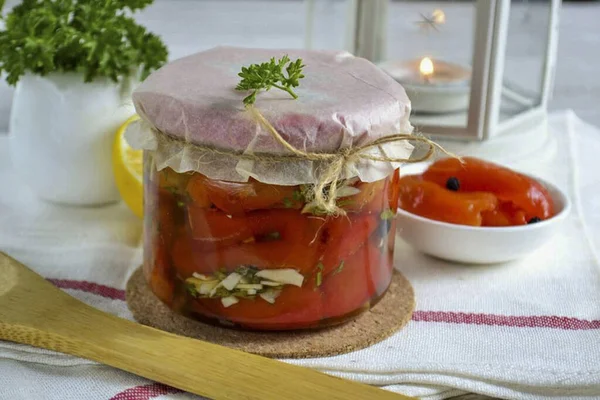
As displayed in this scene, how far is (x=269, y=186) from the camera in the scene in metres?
0.96

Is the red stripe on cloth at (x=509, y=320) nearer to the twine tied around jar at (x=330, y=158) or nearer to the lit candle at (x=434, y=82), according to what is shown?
the twine tied around jar at (x=330, y=158)

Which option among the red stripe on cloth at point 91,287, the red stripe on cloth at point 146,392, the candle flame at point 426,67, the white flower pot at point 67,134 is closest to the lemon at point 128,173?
the white flower pot at point 67,134

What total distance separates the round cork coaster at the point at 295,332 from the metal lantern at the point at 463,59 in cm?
47

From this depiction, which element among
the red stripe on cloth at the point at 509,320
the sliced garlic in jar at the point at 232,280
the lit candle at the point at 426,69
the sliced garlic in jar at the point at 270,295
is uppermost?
the lit candle at the point at 426,69

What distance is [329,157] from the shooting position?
942mm

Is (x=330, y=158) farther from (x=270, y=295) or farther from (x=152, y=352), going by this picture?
(x=152, y=352)

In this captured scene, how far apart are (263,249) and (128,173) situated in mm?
415

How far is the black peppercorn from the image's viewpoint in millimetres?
1222

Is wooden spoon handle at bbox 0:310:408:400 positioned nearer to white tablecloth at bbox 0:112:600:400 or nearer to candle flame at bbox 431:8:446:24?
white tablecloth at bbox 0:112:600:400

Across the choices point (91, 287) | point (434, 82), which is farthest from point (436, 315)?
point (434, 82)

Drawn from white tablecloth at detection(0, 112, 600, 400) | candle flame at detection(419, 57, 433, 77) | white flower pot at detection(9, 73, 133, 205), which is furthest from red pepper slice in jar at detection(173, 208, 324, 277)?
candle flame at detection(419, 57, 433, 77)

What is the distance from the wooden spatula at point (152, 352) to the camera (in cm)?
89

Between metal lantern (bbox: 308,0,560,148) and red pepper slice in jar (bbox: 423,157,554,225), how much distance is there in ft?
0.83


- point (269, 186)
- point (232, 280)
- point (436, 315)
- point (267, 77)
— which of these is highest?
point (267, 77)
